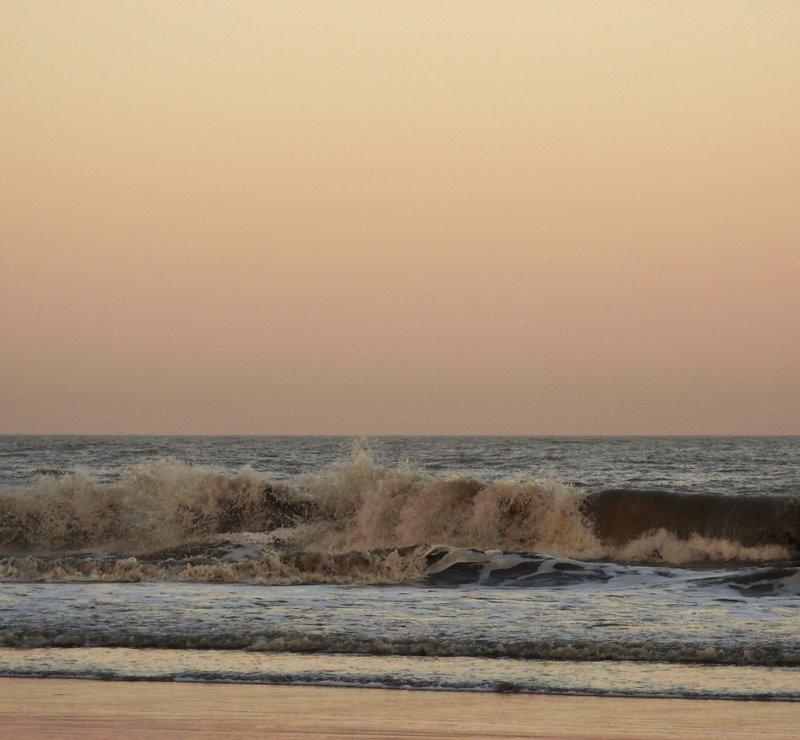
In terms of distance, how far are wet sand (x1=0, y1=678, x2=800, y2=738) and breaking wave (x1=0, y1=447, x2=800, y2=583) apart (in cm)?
748

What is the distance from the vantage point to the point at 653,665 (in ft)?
30.4

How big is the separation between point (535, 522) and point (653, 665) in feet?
41.9

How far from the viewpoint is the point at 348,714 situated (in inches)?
299

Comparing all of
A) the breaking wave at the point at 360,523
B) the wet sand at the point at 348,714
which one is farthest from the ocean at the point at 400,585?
the wet sand at the point at 348,714

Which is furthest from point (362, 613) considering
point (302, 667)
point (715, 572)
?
point (715, 572)

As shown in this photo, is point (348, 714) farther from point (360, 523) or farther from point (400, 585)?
point (360, 523)

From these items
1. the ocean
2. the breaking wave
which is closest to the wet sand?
the ocean

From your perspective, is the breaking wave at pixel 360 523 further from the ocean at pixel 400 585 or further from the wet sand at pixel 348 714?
the wet sand at pixel 348 714

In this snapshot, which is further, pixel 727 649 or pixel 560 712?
pixel 727 649

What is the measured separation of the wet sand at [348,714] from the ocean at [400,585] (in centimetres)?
34

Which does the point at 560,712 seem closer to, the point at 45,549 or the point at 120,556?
the point at 120,556

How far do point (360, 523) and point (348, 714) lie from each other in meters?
16.2

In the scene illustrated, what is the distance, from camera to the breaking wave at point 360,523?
19.2 m

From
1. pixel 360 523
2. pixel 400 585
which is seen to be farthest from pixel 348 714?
pixel 360 523
